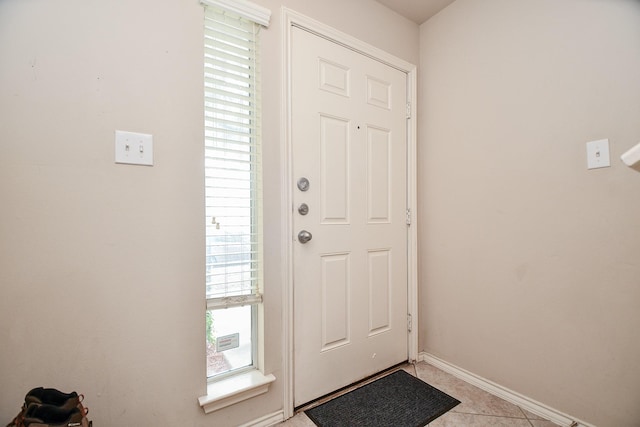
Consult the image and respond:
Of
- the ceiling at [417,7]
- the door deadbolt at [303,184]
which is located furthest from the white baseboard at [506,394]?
the ceiling at [417,7]

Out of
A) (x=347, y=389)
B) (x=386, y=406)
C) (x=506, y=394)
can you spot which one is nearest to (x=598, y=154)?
(x=506, y=394)

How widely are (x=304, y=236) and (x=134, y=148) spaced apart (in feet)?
2.73

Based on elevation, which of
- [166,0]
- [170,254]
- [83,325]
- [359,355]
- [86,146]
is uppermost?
[166,0]

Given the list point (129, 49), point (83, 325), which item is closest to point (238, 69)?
point (129, 49)

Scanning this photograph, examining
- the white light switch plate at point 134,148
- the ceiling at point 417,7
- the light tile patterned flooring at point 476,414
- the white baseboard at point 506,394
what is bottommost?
the light tile patterned flooring at point 476,414

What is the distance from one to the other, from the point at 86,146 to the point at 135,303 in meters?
0.60

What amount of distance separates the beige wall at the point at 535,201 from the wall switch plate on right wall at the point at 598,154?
0.02m

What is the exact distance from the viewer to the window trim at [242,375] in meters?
1.24

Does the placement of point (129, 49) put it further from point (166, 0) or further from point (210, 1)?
point (210, 1)

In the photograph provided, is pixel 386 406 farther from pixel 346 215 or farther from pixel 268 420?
pixel 346 215

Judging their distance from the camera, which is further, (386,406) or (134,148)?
(386,406)

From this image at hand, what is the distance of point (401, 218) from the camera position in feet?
6.48

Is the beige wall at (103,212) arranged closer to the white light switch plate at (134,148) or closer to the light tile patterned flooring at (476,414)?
the white light switch plate at (134,148)

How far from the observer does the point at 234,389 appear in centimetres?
129
